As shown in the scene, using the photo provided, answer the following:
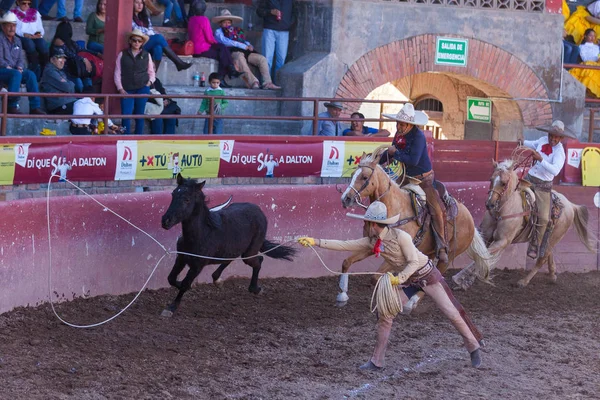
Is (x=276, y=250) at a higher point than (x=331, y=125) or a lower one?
lower

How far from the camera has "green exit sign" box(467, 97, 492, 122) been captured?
60.5 feet

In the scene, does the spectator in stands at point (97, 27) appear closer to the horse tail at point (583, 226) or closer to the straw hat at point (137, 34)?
the straw hat at point (137, 34)

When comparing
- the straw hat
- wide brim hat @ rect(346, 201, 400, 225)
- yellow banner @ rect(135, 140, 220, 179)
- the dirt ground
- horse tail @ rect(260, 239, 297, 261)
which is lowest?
the dirt ground

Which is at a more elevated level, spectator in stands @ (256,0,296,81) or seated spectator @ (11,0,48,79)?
spectator in stands @ (256,0,296,81)

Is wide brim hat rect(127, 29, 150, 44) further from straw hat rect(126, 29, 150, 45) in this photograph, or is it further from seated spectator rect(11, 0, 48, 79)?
seated spectator rect(11, 0, 48, 79)

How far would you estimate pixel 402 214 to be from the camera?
10188 mm

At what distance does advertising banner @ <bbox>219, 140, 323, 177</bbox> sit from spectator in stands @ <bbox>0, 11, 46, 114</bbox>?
8.39 ft

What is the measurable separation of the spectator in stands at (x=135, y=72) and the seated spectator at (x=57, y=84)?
2.30 ft

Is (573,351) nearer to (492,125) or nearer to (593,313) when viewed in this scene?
(593,313)

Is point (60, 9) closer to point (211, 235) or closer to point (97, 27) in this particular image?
point (97, 27)

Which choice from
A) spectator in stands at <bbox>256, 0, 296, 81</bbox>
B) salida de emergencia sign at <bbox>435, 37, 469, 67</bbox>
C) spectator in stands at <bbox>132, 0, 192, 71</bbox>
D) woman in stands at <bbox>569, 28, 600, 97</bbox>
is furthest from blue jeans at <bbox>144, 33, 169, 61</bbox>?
woman in stands at <bbox>569, 28, 600, 97</bbox>

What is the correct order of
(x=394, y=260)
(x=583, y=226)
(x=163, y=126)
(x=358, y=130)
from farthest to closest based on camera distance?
(x=358, y=130) < (x=163, y=126) < (x=583, y=226) < (x=394, y=260)

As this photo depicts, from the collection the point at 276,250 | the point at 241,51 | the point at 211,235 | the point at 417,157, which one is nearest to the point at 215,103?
the point at 241,51

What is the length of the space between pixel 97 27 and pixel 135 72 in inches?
73.5
